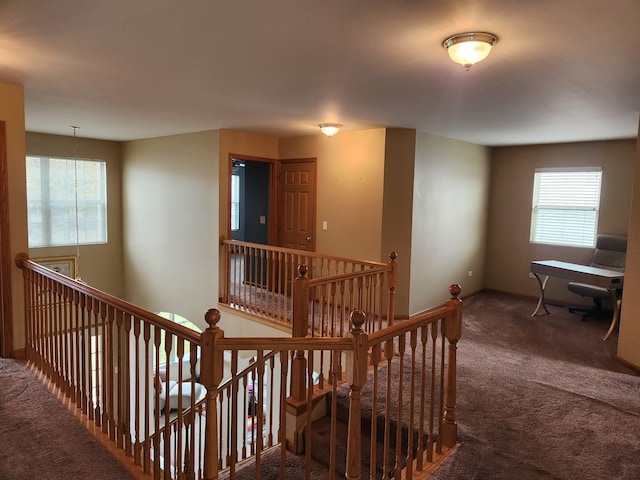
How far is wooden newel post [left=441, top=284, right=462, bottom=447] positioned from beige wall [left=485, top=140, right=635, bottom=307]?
4510 mm

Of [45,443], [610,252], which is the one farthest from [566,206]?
[45,443]

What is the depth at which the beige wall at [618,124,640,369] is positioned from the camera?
3.81 m

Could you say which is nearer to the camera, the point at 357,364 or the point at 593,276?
the point at 357,364

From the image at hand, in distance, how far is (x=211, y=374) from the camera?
1.93m

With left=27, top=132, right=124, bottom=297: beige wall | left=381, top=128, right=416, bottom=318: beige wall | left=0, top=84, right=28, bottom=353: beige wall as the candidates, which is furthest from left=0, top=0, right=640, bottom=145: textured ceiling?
left=27, top=132, right=124, bottom=297: beige wall

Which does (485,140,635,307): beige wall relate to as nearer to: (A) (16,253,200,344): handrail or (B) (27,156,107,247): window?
(A) (16,253,200,344): handrail

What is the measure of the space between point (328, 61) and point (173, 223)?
4.54 m

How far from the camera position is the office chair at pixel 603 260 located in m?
A: 5.57

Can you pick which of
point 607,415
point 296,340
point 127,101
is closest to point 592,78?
point 607,415

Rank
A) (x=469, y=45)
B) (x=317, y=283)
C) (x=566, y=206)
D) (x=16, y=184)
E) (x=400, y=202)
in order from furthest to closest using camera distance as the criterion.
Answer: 1. (x=566, y=206)
2. (x=400, y=202)
3. (x=16, y=184)
4. (x=317, y=283)
5. (x=469, y=45)

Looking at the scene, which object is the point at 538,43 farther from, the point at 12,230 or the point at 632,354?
the point at 12,230

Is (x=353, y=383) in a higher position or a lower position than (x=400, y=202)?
lower

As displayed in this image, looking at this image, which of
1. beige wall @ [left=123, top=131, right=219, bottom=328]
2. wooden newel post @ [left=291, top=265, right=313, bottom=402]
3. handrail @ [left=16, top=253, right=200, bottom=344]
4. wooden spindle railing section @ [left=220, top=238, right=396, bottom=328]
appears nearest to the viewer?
handrail @ [left=16, top=253, right=200, bottom=344]

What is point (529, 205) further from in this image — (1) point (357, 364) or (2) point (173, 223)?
(1) point (357, 364)
